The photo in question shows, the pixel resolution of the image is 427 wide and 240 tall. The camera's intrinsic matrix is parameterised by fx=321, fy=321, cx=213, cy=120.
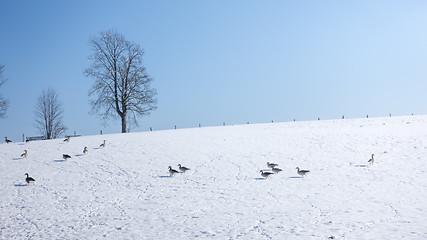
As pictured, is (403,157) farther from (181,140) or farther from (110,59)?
(110,59)

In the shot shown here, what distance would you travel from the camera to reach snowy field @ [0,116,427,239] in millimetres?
13320

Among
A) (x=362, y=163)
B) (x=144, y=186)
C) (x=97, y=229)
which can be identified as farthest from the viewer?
(x=362, y=163)

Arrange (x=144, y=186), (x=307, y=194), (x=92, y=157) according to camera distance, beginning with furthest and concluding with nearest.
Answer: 1. (x=92, y=157)
2. (x=144, y=186)
3. (x=307, y=194)

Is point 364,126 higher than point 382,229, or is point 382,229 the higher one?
point 364,126

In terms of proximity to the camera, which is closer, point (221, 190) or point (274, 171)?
point (221, 190)

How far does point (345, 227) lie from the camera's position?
12.5 metres

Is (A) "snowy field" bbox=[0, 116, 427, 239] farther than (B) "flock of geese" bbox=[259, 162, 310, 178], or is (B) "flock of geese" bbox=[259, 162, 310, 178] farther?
(B) "flock of geese" bbox=[259, 162, 310, 178]

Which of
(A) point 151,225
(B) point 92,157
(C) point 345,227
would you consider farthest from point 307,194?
(B) point 92,157

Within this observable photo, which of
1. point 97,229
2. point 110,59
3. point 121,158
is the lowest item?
point 97,229

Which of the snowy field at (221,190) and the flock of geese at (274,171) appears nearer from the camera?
the snowy field at (221,190)

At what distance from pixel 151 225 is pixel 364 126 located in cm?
3506

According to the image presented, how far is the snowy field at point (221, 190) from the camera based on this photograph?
13.3 m

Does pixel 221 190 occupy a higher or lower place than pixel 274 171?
lower

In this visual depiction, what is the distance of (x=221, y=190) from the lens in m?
18.9
